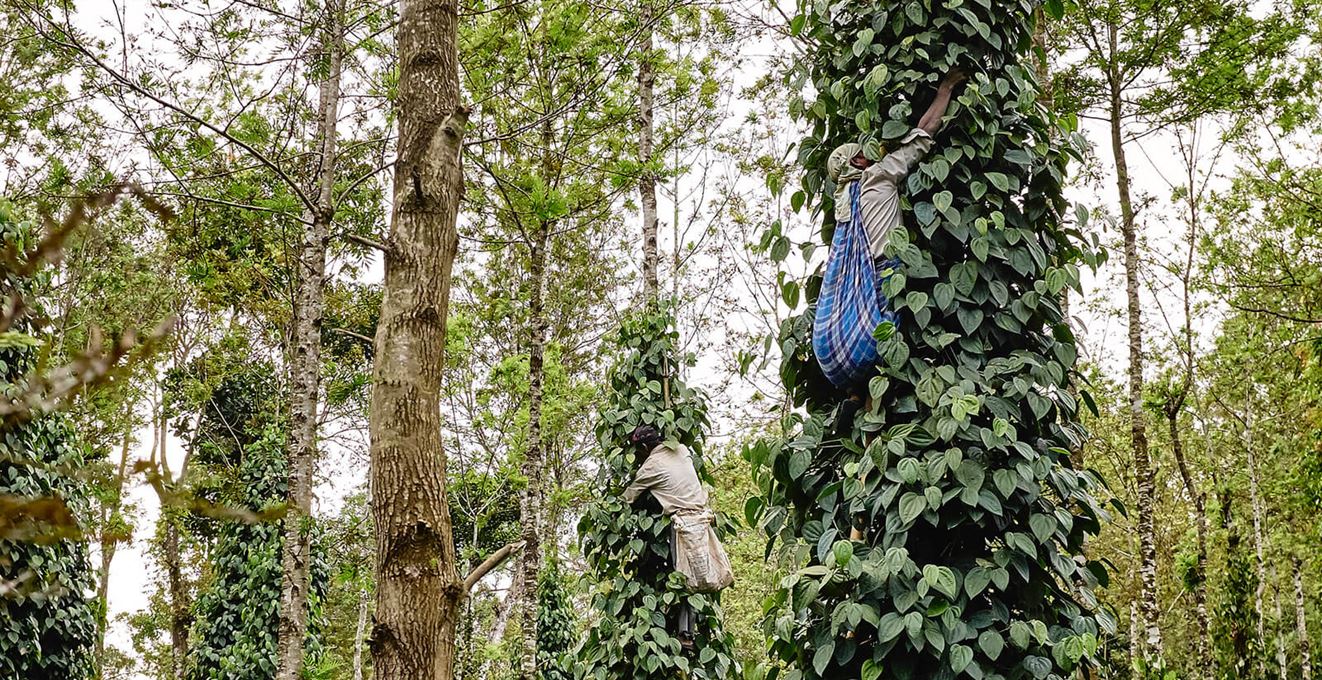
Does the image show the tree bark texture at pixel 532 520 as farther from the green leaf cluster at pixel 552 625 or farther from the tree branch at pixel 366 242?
the tree branch at pixel 366 242

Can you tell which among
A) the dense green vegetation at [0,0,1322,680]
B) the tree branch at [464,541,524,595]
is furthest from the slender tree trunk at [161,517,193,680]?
the tree branch at [464,541,524,595]

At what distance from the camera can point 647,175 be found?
810 centimetres

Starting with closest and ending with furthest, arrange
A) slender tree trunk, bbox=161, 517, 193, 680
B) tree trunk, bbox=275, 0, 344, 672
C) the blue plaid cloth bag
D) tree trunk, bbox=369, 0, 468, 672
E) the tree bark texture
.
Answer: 1. tree trunk, bbox=369, 0, 468, 672
2. the blue plaid cloth bag
3. tree trunk, bbox=275, 0, 344, 672
4. the tree bark texture
5. slender tree trunk, bbox=161, 517, 193, 680

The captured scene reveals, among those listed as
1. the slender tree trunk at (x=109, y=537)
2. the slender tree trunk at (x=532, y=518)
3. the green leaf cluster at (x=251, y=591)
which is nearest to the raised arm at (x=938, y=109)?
the slender tree trunk at (x=109, y=537)

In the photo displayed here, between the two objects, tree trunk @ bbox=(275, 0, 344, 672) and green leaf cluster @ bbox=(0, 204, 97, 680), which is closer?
green leaf cluster @ bbox=(0, 204, 97, 680)

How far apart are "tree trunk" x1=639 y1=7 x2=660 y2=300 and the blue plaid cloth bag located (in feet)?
12.6

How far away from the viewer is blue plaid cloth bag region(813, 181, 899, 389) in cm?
319

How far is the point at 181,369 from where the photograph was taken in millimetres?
13086

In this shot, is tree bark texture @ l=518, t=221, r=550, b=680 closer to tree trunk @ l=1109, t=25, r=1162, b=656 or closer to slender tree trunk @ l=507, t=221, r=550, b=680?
slender tree trunk @ l=507, t=221, r=550, b=680

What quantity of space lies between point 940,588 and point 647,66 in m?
6.75

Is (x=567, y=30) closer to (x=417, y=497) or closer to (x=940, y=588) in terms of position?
(x=417, y=497)

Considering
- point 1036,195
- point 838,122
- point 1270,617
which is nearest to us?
point 1036,195

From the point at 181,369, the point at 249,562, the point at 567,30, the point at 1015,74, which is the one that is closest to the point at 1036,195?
the point at 1015,74

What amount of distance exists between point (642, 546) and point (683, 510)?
0.40m
